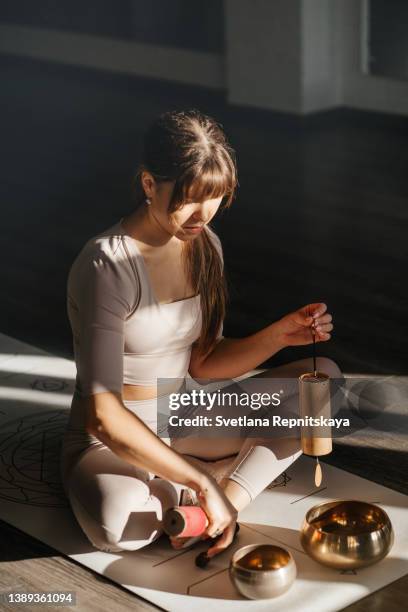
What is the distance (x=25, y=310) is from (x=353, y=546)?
1.65 meters

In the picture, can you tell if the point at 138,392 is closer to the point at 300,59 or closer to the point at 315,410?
the point at 315,410

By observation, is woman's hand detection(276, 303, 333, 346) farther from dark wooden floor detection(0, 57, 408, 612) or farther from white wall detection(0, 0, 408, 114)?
white wall detection(0, 0, 408, 114)

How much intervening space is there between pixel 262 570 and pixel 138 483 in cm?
26

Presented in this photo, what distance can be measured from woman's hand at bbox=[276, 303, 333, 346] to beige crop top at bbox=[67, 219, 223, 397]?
16 cm

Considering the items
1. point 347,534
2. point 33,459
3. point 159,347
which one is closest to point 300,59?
point 33,459

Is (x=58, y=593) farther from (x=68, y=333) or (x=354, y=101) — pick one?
(x=354, y=101)

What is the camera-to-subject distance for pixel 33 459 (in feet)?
7.71

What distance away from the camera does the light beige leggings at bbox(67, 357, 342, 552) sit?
6.28 ft

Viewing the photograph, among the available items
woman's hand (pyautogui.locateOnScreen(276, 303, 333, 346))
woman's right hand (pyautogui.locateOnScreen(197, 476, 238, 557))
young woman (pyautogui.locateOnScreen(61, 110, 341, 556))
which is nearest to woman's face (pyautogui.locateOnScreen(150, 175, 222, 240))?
young woman (pyautogui.locateOnScreen(61, 110, 341, 556))

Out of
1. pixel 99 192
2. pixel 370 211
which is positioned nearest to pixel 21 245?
pixel 99 192

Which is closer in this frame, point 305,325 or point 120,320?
point 120,320

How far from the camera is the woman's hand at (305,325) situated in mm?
2012

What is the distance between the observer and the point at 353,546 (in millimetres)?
1848

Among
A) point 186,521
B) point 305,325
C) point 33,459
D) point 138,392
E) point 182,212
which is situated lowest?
point 33,459
